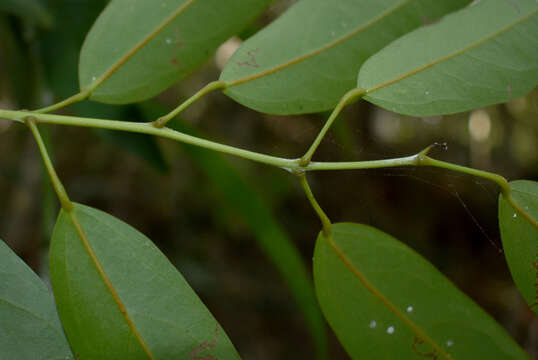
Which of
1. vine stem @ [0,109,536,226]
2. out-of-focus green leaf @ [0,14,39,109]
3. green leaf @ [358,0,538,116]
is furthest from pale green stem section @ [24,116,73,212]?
out-of-focus green leaf @ [0,14,39,109]

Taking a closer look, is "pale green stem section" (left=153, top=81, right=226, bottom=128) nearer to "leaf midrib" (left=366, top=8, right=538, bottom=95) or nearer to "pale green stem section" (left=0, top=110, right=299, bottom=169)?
"pale green stem section" (left=0, top=110, right=299, bottom=169)

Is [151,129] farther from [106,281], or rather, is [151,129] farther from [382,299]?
[382,299]

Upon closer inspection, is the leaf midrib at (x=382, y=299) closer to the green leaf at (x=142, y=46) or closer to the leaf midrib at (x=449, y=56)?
the leaf midrib at (x=449, y=56)

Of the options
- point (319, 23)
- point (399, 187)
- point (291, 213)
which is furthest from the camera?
point (399, 187)

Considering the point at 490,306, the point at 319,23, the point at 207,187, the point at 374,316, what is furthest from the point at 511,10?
the point at 490,306

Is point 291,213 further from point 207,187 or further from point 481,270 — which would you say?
point 481,270

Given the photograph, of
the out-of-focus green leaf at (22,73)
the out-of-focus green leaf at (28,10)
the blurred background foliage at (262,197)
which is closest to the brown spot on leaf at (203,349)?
the out-of-focus green leaf at (28,10)

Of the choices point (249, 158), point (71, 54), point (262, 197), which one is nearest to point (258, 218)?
point (71, 54)
